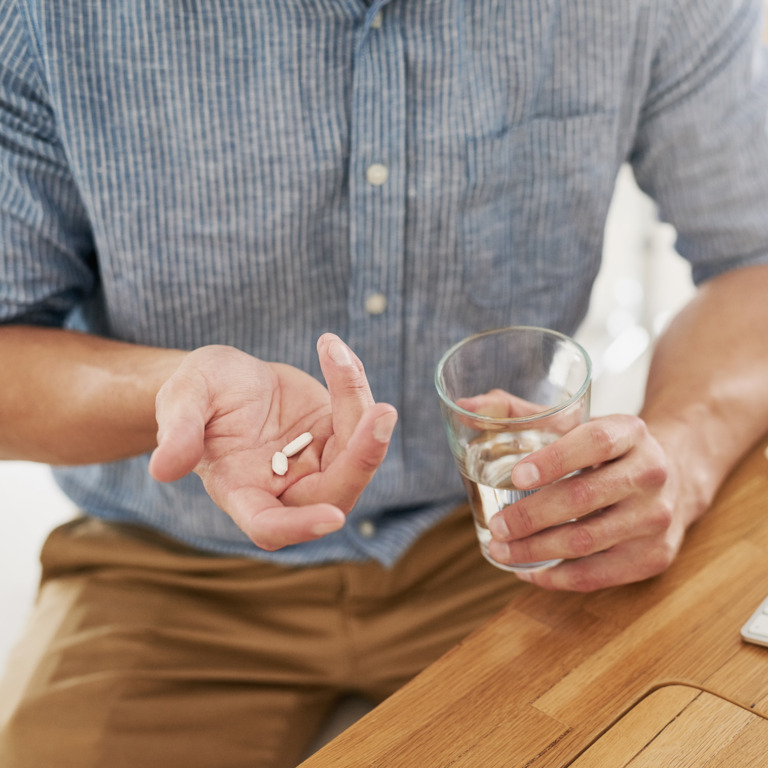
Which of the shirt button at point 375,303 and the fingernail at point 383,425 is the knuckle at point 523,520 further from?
the shirt button at point 375,303

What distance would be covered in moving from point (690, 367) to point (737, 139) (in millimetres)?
275

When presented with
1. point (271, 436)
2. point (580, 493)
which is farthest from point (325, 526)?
point (580, 493)

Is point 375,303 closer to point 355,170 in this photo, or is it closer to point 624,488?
point 355,170

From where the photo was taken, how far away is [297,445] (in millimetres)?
588

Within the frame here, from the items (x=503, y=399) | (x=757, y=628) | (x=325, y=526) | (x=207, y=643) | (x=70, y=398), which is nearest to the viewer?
(x=325, y=526)

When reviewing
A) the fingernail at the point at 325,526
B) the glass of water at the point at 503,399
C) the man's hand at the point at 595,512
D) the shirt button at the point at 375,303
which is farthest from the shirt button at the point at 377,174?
the fingernail at the point at 325,526

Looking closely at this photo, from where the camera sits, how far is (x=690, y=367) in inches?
35.5

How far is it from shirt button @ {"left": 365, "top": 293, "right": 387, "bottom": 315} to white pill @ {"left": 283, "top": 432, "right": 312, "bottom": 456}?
1.09 feet

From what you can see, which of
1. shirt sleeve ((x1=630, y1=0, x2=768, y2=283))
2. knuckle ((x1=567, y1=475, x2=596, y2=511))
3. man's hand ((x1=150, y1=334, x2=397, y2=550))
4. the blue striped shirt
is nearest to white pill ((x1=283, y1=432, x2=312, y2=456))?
man's hand ((x1=150, y1=334, x2=397, y2=550))

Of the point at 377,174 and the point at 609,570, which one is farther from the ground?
the point at 377,174

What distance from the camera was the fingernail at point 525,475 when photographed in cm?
Answer: 62

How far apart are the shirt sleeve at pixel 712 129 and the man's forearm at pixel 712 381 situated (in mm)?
59

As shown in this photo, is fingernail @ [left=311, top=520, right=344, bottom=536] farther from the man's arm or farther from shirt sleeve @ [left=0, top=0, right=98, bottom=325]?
shirt sleeve @ [left=0, top=0, right=98, bottom=325]

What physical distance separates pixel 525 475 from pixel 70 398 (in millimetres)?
454
